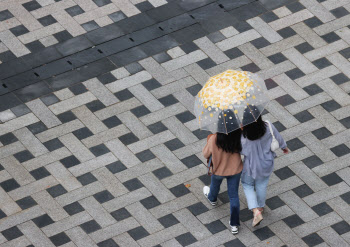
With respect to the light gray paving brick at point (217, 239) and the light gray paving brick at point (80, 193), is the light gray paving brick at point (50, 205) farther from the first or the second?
the light gray paving brick at point (217, 239)

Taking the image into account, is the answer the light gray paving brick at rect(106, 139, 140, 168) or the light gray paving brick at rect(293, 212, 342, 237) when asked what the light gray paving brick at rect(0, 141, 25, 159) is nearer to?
the light gray paving brick at rect(106, 139, 140, 168)

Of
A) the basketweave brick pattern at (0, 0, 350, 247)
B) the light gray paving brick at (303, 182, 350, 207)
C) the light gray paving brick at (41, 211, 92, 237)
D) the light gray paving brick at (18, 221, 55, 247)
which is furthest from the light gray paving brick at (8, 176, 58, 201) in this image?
the light gray paving brick at (303, 182, 350, 207)

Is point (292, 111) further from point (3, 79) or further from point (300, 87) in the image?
point (3, 79)

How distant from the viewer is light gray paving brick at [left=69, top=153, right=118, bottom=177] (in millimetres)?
10000

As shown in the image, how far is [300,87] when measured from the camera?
10.8 m

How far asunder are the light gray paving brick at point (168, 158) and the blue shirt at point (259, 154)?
133 centimetres

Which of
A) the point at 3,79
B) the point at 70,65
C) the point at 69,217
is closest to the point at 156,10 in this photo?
the point at 70,65

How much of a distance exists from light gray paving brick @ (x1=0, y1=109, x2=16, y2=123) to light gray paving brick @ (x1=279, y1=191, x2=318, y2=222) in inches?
141

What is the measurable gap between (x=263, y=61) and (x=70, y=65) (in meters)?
2.61

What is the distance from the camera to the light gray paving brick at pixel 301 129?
33.7 ft

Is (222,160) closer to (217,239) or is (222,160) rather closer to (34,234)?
(217,239)

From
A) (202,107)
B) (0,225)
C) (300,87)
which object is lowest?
(0,225)

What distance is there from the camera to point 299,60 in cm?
1120

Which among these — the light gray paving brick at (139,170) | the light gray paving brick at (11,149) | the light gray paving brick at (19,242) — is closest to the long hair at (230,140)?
the light gray paving brick at (139,170)
